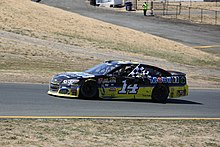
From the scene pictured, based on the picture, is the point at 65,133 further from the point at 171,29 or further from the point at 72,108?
the point at 171,29

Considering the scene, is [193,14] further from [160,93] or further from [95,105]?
[95,105]

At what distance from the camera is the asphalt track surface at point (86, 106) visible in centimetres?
1642

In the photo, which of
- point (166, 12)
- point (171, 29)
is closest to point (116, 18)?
point (171, 29)

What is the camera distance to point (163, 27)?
192 ft

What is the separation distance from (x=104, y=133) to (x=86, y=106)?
3.90 m

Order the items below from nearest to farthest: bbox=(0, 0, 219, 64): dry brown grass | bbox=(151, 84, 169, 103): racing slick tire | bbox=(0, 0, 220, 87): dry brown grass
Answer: bbox=(151, 84, 169, 103): racing slick tire, bbox=(0, 0, 220, 87): dry brown grass, bbox=(0, 0, 219, 64): dry brown grass

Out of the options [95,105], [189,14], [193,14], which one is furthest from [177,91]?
[193,14]

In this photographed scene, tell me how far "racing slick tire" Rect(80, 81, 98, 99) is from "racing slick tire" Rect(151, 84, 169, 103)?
7.17 ft

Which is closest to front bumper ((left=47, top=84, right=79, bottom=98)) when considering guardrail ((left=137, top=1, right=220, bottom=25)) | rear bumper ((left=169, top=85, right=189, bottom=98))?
rear bumper ((left=169, top=85, right=189, bottom=98))

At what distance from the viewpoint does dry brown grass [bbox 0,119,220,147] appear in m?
12.7

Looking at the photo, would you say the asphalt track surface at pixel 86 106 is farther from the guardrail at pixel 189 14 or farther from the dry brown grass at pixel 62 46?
the guardrail at pixel 189 14

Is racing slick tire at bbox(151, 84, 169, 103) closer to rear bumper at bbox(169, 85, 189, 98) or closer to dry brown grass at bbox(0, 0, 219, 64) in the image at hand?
rear bumper at bbox(169, 85, 189, 98)

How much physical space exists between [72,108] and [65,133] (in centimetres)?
369

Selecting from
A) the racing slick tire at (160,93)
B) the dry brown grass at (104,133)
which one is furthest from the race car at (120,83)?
the dry brown grass at (104,133)
